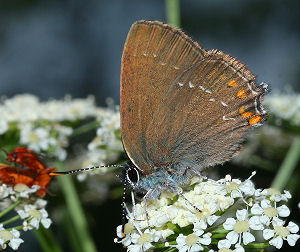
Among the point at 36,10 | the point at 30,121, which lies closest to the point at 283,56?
the point at 36,10

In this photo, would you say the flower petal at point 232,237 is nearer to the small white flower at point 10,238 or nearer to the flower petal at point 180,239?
the flower petal at point 180,239

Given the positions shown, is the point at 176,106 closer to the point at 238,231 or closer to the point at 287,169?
the point at 238,231

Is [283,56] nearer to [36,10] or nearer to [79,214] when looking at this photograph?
[36,10]

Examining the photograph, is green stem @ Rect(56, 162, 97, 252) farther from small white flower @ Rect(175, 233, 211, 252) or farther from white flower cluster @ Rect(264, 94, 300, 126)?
white flower cluster @ Rect(264, 94, 300, 126)

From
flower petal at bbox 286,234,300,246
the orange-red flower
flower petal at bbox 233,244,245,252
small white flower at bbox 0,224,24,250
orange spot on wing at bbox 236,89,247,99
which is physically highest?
the orange-red flower

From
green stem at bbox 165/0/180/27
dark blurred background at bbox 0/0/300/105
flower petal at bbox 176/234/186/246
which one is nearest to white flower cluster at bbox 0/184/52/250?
flower petal at bbox 176/234/186/246

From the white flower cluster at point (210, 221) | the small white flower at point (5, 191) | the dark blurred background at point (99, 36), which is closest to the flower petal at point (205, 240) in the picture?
the white flower cluster at point (210, 221)
